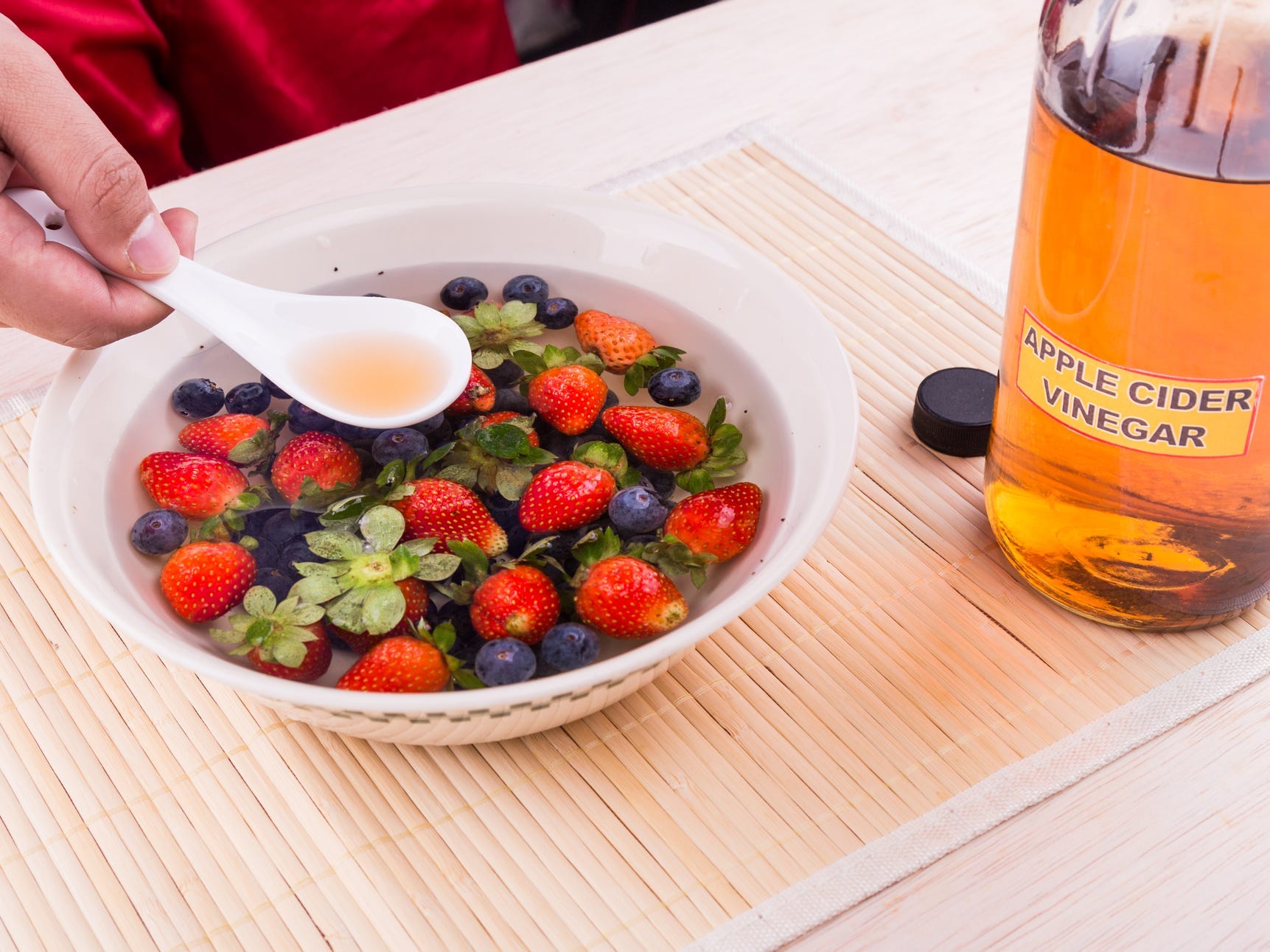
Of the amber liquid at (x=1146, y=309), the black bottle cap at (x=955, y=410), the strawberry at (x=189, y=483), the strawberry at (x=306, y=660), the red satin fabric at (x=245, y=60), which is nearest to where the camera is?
the amber liquid at (x=1146, y=309)

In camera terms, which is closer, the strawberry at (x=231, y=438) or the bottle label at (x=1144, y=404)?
the bottle label at (x=1144, y=404)

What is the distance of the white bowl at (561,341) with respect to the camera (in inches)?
25.2

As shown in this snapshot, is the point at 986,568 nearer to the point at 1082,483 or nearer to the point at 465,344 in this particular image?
the point at 1082,483

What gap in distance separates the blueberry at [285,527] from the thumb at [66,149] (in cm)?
22

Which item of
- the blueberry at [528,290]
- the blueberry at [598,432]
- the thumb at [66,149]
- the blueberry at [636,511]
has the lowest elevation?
the blueberry at [598,432]

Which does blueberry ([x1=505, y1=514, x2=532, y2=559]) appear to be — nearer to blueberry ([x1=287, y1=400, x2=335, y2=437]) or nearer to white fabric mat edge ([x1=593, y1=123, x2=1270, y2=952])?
blueberry ([x1=287, y1=400, x2=335, y2=437])

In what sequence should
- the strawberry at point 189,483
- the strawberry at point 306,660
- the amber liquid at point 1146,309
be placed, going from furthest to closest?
the strawberry at point 189,483
the strawberry at point 306,660
the amber liquid at point 1146,309

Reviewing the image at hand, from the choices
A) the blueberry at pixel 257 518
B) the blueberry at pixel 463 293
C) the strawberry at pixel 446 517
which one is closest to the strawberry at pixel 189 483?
the blueberry at pixel 257 518

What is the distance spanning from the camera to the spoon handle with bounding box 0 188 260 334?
80 centimetres

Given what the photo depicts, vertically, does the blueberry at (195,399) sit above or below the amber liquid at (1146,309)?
below

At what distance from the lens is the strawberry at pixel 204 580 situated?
738 millimetres

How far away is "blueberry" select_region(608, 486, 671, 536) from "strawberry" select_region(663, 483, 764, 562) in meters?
0.02

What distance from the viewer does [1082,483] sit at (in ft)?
2.37

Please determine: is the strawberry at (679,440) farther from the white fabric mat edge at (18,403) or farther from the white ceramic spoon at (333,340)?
the white fabric mat edge at (18,403)
